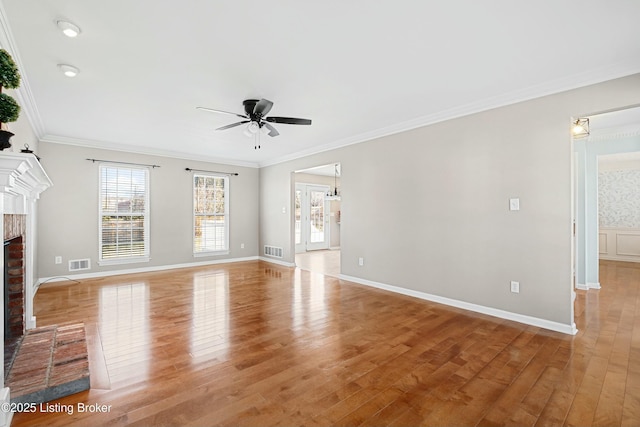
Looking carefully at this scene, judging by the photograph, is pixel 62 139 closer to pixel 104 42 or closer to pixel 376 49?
pixel 104 42

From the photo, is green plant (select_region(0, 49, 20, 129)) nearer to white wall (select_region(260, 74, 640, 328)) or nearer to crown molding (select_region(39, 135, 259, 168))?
white wall (select_region(260, 74, 640, 328))

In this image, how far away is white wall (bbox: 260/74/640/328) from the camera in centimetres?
315

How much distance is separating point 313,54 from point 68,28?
188cm

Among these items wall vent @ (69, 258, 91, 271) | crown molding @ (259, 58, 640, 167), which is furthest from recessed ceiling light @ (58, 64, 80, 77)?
wall vent @ (69, 258, 91, 271)

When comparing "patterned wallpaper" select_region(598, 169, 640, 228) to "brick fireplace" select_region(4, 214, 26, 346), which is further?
"patterned wallpaper" select_region(598, 169, 640, 228)

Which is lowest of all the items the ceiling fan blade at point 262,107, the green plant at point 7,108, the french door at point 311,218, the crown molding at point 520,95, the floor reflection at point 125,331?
the floor reflection at point 125,331

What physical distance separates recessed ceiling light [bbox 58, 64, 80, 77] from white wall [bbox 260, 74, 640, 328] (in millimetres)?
3903

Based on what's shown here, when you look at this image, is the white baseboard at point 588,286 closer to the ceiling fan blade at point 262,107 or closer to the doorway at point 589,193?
the doorway at point 589,193

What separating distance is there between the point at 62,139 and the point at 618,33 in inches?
299

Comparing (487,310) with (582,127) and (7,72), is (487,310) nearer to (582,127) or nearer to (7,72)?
(582,127)

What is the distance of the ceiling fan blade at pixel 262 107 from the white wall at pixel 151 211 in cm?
403

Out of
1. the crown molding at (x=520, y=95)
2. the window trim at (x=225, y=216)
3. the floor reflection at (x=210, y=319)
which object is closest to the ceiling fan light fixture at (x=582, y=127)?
the crown molding at (x=520, y=95)

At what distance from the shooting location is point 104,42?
8.02ft

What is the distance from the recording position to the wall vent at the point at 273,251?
7.32 meters
